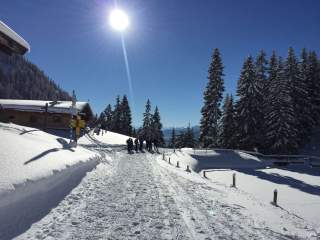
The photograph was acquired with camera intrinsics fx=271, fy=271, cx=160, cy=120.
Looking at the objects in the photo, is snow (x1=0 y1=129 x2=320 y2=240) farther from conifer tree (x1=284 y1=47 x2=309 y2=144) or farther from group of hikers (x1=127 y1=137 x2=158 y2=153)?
conifer tree (x1=284 y1=47 x2=309 y2=144)

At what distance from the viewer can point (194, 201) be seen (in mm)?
9742

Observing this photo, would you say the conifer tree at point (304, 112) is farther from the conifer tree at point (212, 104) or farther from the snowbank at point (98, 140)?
the snowbank at point (98, 140)

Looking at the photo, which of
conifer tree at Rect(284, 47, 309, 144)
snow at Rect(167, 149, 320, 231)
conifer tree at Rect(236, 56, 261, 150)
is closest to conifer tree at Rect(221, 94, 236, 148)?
conifer tree at Rect(236, 56, 261, 150)

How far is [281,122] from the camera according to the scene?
3634cm

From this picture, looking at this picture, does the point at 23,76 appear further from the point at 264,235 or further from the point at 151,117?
the point at 264,235

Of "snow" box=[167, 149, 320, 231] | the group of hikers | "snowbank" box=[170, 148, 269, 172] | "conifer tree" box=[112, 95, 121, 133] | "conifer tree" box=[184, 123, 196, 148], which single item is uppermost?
"conifer tree" box=[112, 95, 121, 133]

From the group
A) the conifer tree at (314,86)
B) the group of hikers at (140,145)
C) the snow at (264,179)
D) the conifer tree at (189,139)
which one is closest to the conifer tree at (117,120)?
the conifer tree at (189,139)

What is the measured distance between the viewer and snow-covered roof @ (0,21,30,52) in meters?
10.8

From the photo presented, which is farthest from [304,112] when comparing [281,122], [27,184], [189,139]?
[27,184]

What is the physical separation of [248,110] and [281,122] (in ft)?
14.9

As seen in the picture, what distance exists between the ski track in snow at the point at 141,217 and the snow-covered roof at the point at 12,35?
6.84 metres

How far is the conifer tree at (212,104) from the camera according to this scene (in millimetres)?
39688

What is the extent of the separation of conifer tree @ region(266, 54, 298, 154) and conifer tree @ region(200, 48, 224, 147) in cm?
723

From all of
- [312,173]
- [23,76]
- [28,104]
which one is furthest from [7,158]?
[23,76]
